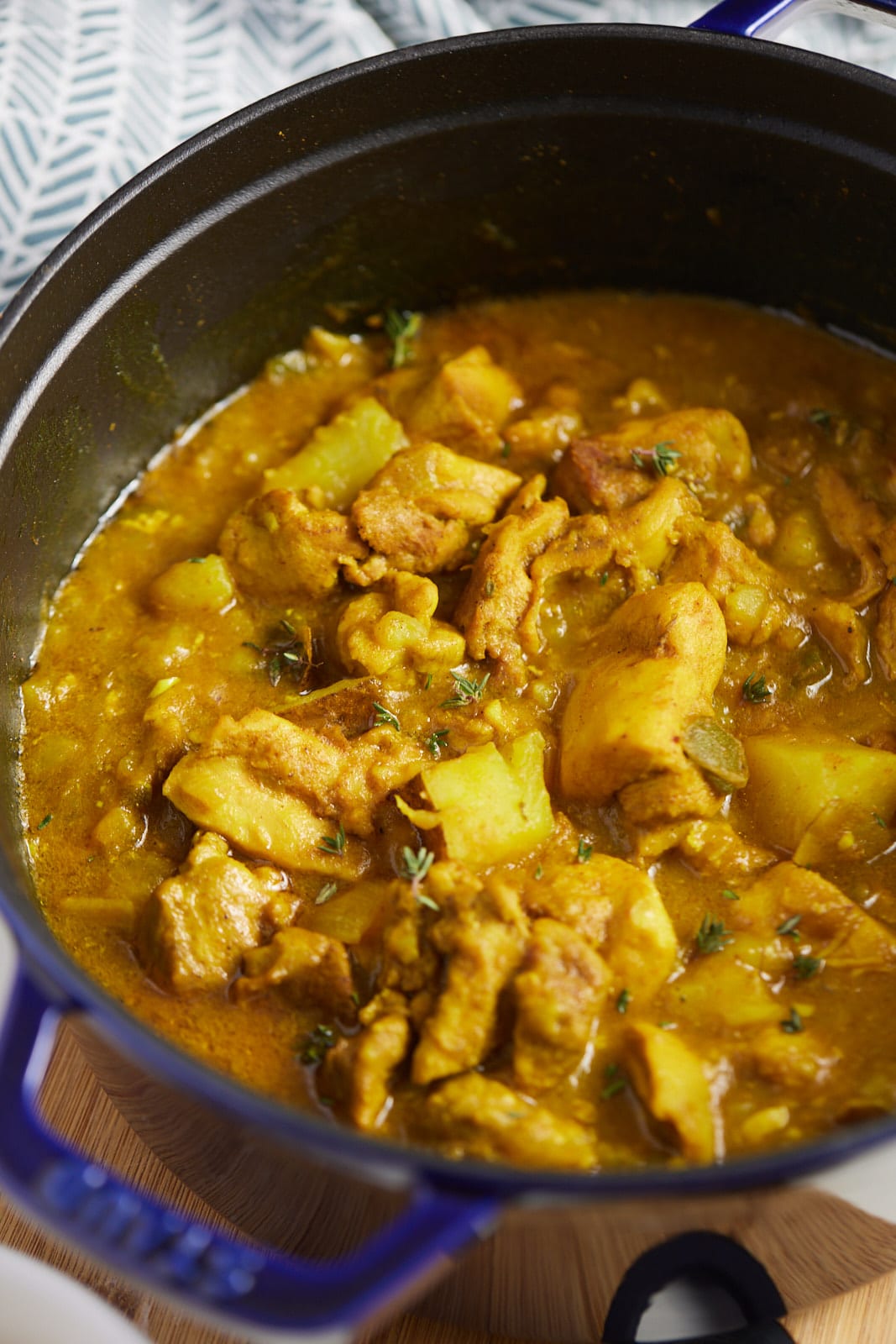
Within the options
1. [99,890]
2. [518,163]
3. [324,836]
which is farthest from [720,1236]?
[518,163]

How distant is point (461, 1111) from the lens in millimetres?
2660

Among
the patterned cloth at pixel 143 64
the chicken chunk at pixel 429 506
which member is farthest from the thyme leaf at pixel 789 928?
the patterned cloth at pixel 143 64

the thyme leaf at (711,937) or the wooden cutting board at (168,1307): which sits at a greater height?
the thyme leaf at (711,937)

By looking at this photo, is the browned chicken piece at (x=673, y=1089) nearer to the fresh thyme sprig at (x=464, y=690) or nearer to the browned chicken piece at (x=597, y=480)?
the fresh thyme sprig at (x=464, y=690)

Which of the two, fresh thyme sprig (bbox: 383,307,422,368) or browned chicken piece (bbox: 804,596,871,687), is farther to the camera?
fresh thyme sprig (bbox: 383,307,422,368)

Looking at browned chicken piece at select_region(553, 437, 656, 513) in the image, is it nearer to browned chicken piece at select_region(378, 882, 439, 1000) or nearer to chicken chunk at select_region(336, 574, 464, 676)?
chicken chunk at select_region(336, 574, 464, 676)

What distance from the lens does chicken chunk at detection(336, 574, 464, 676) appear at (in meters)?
3.33

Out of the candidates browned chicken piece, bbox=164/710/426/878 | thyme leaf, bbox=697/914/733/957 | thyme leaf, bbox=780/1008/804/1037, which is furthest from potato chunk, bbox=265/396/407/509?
thyme leaf, bbox=780/1008/804/1037

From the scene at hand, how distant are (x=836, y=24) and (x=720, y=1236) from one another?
4.01 metres

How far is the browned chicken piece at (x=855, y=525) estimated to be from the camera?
11.8ft

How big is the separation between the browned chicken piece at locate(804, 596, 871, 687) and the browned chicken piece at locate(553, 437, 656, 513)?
0.55 m

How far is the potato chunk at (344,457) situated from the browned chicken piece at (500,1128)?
171 centimetres

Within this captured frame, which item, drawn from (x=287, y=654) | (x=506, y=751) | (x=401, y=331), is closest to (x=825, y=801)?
(x=506, y=751)

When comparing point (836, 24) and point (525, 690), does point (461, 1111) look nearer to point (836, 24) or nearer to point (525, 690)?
point (525, 690)
